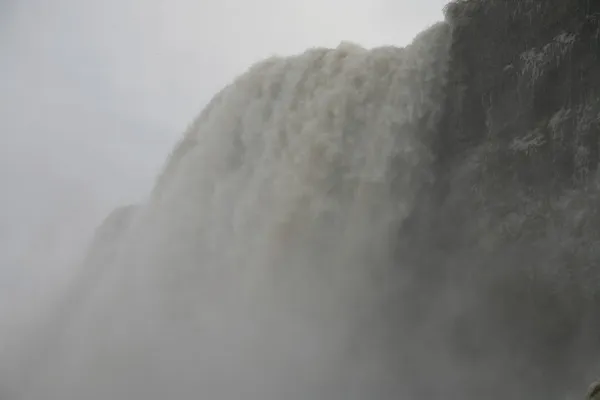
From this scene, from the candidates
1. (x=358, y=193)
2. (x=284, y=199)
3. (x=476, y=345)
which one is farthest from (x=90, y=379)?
(x=476, y=345)

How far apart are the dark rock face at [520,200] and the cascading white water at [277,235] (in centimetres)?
54

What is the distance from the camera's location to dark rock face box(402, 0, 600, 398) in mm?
7023

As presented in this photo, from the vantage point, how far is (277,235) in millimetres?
10727

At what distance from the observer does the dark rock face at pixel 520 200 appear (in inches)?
277

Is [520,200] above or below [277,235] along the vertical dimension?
below

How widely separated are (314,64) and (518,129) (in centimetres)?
498

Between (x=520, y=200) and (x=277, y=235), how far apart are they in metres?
4.58

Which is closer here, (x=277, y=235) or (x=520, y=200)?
(x=520, y=200)

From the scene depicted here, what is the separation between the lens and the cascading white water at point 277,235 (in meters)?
9.36

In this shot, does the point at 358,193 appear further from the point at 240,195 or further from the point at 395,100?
the point at 240,195

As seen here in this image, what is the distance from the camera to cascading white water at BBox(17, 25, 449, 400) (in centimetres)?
936

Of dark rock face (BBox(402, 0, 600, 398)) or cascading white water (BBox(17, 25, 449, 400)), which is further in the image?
cascading white water (BBox(17, 25, 449, 400))

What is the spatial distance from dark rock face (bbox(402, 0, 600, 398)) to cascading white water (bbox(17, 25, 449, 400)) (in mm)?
540

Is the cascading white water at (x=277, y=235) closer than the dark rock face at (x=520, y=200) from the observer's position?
No
